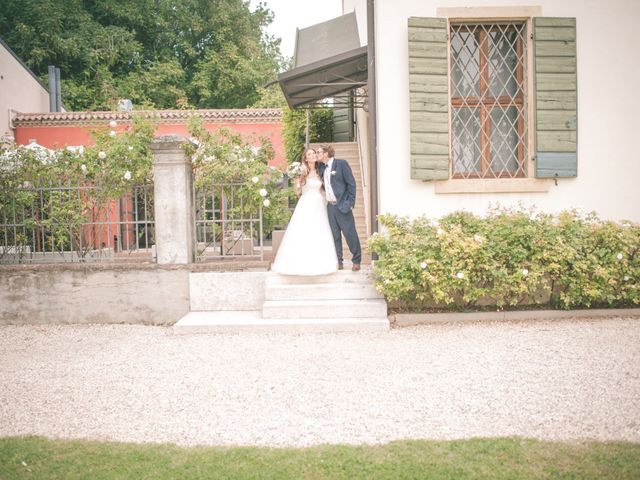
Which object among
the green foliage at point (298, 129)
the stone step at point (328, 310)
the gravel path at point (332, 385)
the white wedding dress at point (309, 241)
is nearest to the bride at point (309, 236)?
the white wedding dress at point (309, 241)

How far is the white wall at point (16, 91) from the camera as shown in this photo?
69.6ft

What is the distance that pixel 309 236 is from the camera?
23.7 feet

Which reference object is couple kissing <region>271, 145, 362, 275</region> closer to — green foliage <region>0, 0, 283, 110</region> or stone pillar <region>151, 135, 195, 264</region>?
stone pillar <region>151, 135, 195, 264</region>

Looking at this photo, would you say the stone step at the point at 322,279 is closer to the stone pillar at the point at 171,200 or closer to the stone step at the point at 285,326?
the stone step at the point at 285,326

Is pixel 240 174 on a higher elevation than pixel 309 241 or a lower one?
higher

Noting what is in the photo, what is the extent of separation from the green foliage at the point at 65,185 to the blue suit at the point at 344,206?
8.24 ft

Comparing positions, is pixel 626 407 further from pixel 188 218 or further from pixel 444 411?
pixel 188 218

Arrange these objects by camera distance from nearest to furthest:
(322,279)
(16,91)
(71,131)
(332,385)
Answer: (332,385), (322,279), (71,131), (16,91)

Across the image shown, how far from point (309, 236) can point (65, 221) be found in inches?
128

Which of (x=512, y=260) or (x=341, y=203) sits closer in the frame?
(x=512, y=260)

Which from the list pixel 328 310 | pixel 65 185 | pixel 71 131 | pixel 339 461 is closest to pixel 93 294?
pixel 65 185

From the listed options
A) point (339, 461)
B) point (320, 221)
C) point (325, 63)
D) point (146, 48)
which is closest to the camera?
point (339, 461)

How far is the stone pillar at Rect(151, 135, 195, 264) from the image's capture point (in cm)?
698

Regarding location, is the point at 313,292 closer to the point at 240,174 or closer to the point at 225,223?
the point at 225,223
